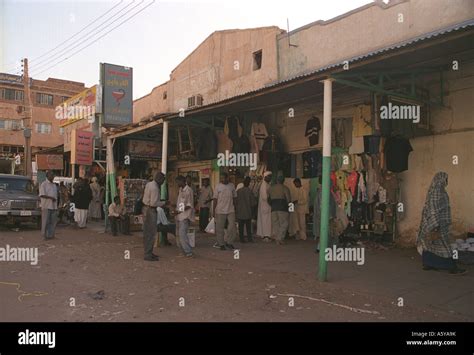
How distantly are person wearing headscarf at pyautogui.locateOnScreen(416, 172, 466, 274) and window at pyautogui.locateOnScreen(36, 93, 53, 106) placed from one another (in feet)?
200

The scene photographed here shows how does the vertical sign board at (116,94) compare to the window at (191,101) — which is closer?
the window at (191,101)

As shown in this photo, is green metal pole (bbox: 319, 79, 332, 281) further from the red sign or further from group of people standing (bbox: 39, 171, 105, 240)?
the red sign

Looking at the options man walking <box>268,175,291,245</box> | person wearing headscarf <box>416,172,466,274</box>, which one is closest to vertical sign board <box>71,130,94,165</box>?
man walking <box>268,175,291,245</box>

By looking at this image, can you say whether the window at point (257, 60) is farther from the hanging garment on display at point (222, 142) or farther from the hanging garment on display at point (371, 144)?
the hanging garment on display at point (371, 144)

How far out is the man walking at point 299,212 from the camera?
11766 millimetres

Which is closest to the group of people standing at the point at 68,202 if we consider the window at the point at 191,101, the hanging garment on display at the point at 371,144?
the window at the point at 191,101

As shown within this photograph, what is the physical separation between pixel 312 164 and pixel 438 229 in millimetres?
5049

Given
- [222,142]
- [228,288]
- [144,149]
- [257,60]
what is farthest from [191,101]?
[228,288]

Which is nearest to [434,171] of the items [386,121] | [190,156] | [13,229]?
[386,121]

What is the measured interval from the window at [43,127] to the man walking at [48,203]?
4066cm

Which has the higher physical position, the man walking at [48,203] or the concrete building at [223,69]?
the concrete building at [223,69]

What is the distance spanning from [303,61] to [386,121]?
4.92 metres

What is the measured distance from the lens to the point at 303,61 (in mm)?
13148
